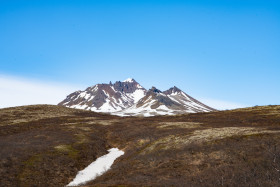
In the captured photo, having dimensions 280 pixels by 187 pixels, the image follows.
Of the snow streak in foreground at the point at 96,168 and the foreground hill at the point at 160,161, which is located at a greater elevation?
the foreground hill at the point at 160,161

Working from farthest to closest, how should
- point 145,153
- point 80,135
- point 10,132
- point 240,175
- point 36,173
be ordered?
point 10,132 → point 80,135 → point 145,153 → point 36,173 → point 240,175

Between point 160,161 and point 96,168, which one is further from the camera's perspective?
point 96,168

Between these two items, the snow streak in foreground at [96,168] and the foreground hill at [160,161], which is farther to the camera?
the snow streak in foreground at [96,168]

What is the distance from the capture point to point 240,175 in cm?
2769

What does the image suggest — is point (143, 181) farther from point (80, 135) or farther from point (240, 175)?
point (80, 135)

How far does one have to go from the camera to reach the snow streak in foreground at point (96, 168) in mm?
38250

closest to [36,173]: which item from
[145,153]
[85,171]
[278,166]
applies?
[85,171]

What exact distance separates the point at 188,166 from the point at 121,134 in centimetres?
3835

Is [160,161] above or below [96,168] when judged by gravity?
above

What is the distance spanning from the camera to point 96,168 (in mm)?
44188

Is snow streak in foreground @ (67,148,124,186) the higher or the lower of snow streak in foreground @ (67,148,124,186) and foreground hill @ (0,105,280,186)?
the lower

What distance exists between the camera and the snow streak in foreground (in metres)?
38.2

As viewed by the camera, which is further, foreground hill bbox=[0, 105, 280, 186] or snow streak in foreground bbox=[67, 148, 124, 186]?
snow streak in foreground bbox=[67, 148, 124, 186]

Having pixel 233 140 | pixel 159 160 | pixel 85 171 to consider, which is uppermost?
pixel 233 140
